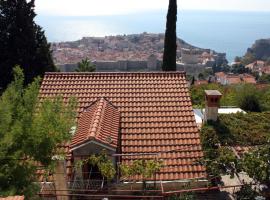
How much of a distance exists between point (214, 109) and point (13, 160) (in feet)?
27.9

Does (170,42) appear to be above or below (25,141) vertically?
above

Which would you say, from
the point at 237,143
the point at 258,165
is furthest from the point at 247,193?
the point at 237,143

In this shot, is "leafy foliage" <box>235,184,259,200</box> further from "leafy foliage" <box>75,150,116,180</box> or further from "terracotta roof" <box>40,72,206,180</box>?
"leafy foliage" <box>75,150,116,180</box>

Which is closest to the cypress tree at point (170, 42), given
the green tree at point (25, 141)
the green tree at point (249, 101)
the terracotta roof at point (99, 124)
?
the green tree at point (249, 101)

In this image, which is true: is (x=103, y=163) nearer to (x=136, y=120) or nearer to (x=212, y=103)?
(x=136, y=120)

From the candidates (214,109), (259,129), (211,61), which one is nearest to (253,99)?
(259,129)

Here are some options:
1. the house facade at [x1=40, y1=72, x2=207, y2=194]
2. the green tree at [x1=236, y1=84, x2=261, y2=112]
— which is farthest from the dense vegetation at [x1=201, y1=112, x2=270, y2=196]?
the green tree at [x1=236, y1=84, x2=261, y2=112]

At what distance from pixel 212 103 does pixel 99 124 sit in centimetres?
533

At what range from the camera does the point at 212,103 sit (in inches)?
575

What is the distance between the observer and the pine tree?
78.2ft

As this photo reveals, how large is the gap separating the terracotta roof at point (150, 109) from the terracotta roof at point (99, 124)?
1.15ft

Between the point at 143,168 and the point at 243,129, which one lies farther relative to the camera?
the point at 243,129

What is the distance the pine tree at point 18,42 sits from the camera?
2383 cm

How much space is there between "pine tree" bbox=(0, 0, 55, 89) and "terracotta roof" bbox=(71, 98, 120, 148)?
42.6ft
